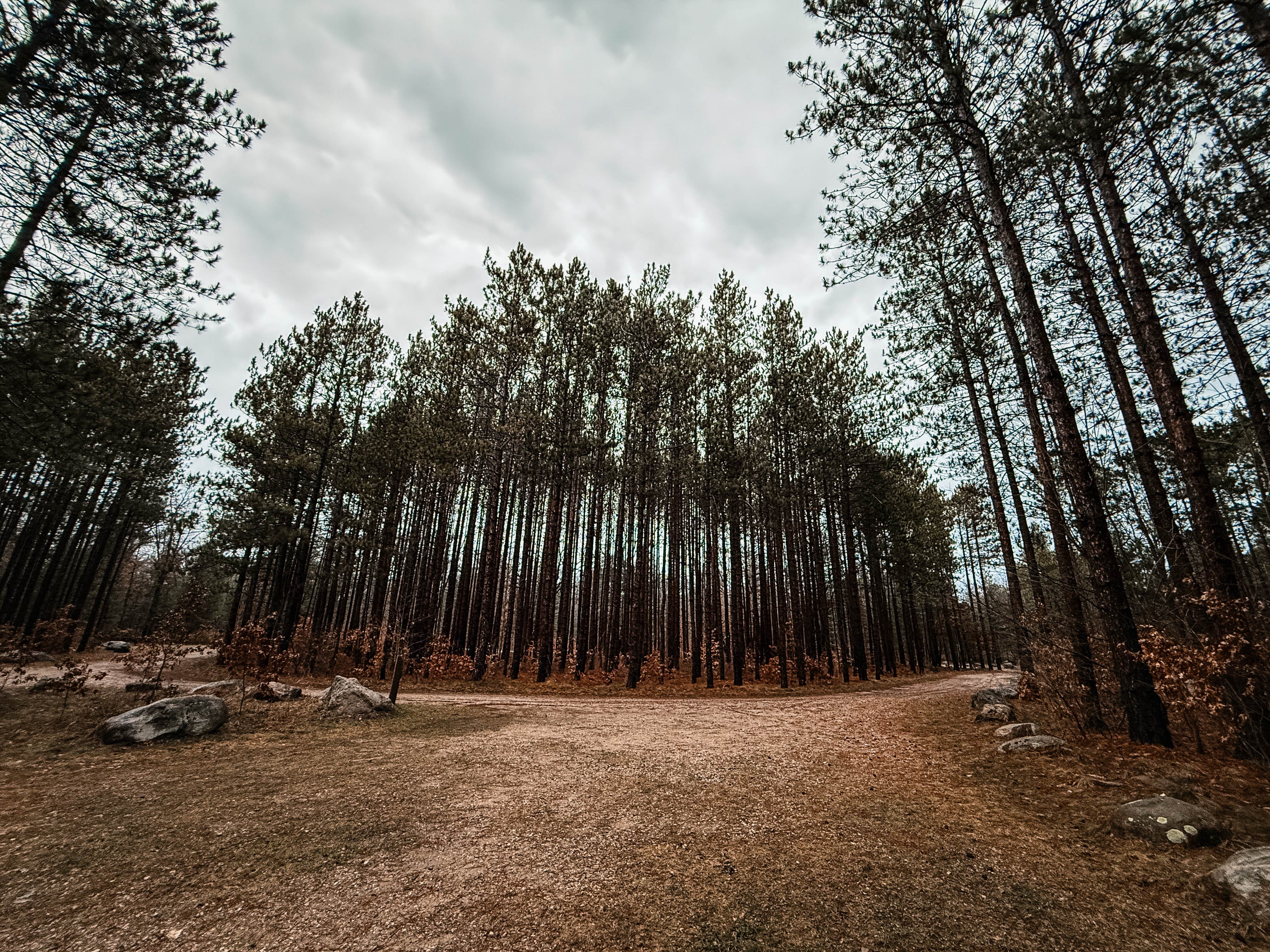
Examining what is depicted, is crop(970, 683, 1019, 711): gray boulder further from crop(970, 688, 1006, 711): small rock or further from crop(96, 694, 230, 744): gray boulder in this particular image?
crop(96, 694, 230, 744): gray boulder

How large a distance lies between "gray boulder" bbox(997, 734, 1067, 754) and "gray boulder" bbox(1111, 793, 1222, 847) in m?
2.19

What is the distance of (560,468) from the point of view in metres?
17.9

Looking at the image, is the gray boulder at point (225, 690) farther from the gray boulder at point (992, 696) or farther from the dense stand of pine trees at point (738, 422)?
the gray boulder at point (992, 696)

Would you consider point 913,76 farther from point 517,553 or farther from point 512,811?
point 517,553

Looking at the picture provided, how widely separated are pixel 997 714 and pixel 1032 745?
260 centimetres

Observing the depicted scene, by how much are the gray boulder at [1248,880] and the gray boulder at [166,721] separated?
10741mm

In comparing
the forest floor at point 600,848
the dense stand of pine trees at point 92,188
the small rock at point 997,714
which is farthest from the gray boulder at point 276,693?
the small rock at point 997,714

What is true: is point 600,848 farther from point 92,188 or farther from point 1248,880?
point 92,188

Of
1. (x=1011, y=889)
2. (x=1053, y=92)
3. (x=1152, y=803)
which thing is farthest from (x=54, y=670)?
(x=1053, y=92)

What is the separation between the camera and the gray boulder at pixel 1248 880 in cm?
261

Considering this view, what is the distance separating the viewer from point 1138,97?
4855mm

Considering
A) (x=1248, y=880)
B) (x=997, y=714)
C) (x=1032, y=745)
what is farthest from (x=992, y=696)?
(x=1248, y=880)

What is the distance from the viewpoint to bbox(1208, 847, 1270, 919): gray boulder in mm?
2613

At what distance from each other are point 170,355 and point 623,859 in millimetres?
12197
